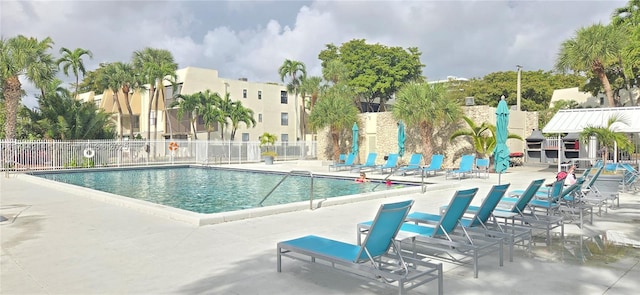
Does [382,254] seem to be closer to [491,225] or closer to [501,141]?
[491,225]

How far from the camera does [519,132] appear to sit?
996 inches

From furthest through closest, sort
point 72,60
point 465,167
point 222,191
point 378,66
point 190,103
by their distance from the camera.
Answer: point 378,66 < point 190,103 < point 72,60 < point 465,167 < point 222,191

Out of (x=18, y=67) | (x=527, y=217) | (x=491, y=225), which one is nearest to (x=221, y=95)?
(x=18, y=67)

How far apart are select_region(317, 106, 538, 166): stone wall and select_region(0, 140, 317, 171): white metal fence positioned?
622 centimetres

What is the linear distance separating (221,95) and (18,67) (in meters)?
20.3

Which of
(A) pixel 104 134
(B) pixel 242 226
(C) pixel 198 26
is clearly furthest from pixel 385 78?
(B) pixel 242 226

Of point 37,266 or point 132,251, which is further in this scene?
point 132,251

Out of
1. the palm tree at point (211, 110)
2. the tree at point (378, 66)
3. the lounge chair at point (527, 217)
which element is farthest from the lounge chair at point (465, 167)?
the tree at point (378, 66)

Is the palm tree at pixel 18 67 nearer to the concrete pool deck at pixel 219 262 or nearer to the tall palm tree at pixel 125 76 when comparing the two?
the tall palm tree at pixel 125 76

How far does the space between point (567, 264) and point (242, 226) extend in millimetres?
Answer: 4697

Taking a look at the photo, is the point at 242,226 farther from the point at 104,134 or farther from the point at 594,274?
the point at 104,134

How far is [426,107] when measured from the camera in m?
21.5

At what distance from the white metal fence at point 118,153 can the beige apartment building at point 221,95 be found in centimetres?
734

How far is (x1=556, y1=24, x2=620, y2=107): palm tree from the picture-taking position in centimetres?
2417
